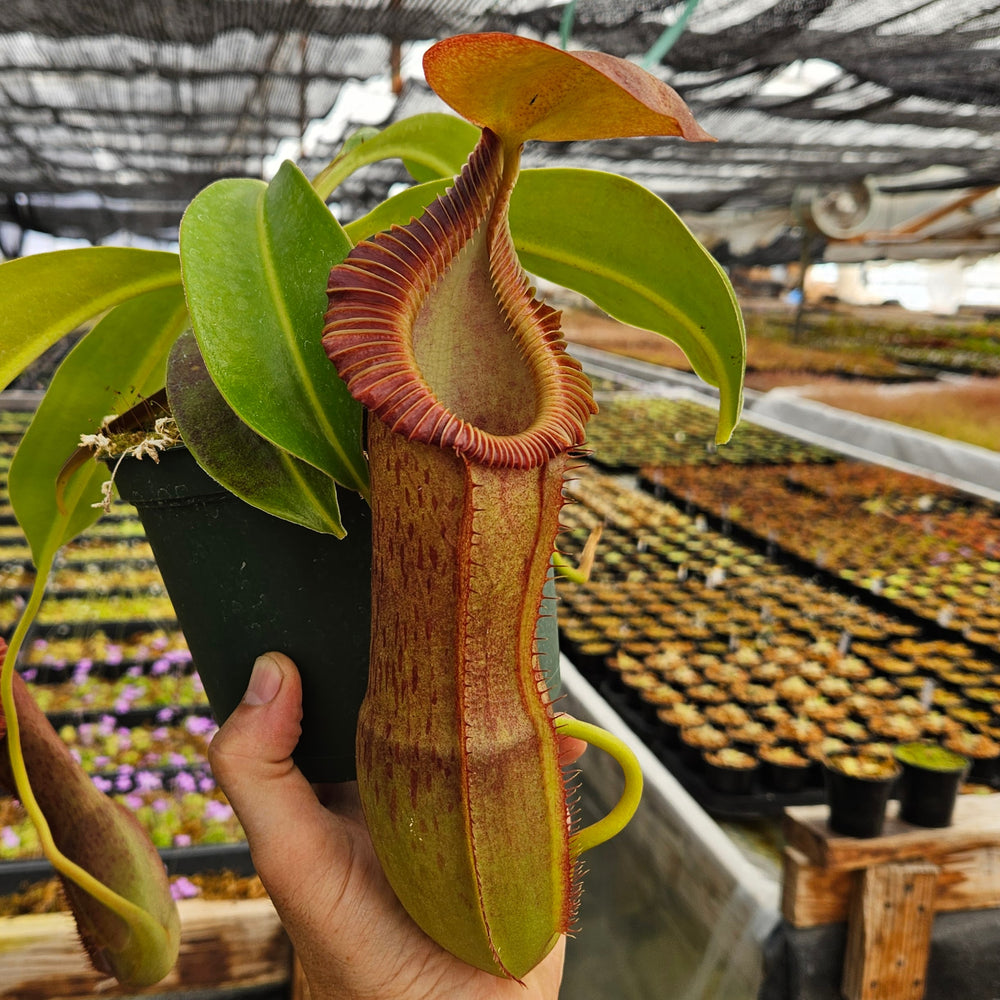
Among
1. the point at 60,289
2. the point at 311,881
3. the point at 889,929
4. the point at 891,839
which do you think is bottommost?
the point at 889,929

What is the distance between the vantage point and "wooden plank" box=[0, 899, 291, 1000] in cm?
114

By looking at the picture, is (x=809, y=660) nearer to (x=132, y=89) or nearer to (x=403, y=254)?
(x=403, y=254)

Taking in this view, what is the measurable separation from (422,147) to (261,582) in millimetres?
368

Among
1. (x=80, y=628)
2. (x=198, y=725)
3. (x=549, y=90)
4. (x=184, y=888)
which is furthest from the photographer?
(x=80, y=628)

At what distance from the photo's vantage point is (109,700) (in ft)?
7.29

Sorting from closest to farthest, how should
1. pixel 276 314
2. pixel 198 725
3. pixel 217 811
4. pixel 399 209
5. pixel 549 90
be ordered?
pixel 549 90, pixel 276 314, pixel 399 209, pixel 217 811, pixel 198 725

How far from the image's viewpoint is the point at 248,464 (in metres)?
0.48

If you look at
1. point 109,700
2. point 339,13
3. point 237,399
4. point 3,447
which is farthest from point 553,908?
point 3,447

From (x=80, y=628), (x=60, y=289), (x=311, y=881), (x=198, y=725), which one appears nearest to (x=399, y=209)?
(x=60, y=289)

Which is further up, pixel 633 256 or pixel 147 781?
pixel 633 256

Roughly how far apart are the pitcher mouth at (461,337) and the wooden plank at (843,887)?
0.96 metres

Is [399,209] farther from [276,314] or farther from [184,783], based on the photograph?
[184,783]

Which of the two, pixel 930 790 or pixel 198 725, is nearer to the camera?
pixel 930 790

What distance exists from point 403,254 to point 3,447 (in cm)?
423
